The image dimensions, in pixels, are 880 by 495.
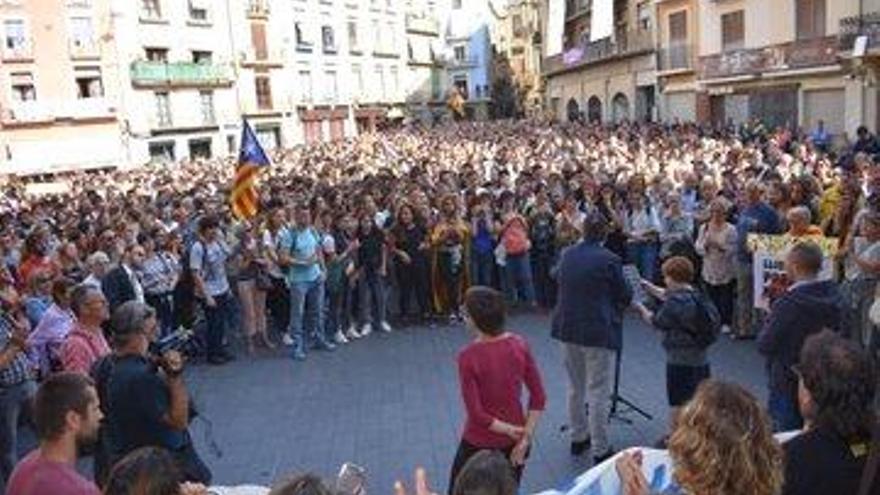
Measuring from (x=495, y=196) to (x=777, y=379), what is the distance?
25.9ft

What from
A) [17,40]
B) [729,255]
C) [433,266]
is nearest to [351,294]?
[433,266]

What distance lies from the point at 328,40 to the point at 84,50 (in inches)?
791

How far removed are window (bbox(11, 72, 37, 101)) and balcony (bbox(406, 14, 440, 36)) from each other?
36.2 m

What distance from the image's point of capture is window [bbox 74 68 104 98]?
152 ft

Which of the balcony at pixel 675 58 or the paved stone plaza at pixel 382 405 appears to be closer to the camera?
the paved stone plaza at pixel 382 405

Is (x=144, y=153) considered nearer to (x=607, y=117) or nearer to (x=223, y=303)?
(x=607, y=117)

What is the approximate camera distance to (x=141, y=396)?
15.4 feet

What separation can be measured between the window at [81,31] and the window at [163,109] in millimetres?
4333

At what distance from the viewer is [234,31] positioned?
5362 cm

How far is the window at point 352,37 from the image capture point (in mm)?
65625

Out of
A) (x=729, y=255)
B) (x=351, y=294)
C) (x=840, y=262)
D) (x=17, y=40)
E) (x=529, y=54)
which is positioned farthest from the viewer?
(x=529, y=54)

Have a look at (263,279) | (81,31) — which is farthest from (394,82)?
(263,279)

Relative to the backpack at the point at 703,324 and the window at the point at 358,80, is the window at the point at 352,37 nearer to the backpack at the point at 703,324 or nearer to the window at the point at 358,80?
the window at the point at 358,80

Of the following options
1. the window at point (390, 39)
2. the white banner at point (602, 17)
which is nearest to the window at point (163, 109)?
the white banner at point (602, 17)
